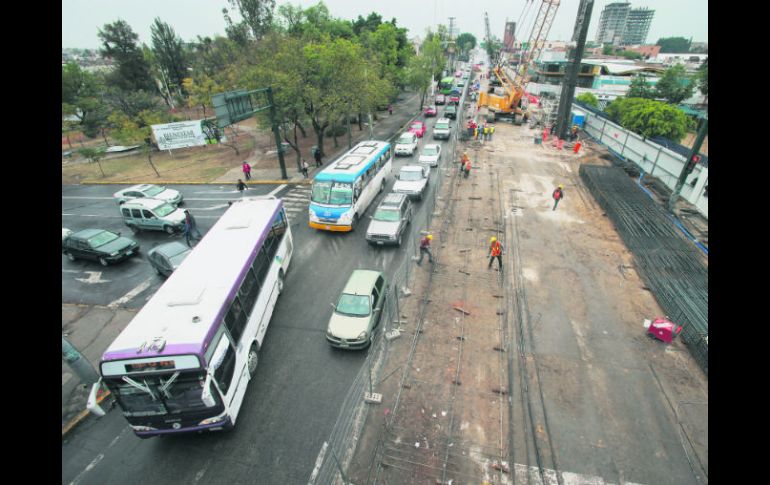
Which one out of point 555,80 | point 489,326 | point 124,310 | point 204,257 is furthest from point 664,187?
point 555,80

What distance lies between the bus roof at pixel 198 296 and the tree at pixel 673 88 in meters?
68.2

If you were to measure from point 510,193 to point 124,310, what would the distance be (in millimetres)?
23360

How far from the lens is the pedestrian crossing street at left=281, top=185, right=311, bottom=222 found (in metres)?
21.9

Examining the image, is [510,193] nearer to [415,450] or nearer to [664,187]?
[664,187]

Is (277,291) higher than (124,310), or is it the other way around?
(277,291)

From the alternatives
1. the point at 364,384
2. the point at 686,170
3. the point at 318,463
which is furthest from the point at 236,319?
the point at 686,170

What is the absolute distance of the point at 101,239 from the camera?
57.4ft

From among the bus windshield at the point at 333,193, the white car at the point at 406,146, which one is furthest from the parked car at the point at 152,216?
the white car at the point at 406,146

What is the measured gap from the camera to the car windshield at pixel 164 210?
65.7 ft

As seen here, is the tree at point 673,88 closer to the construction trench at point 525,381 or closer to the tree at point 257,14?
the construction trench at point 525,381

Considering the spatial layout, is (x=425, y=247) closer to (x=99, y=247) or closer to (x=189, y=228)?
(x=189, y=228)

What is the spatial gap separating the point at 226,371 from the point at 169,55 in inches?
2733

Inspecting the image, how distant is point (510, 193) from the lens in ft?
78.3

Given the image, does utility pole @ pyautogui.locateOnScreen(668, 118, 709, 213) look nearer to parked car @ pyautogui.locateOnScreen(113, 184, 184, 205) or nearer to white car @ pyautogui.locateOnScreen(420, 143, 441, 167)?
white car @ pyautogui.locateOnScreen(420, 143, 441, 167)
